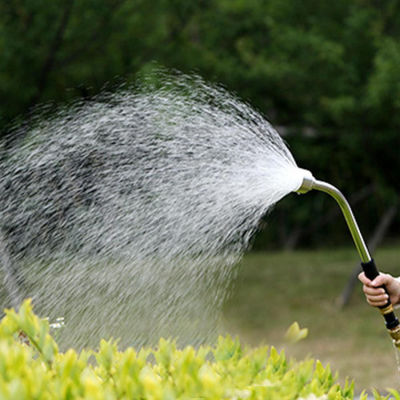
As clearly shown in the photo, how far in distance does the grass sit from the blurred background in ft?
0.10

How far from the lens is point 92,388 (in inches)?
63.0

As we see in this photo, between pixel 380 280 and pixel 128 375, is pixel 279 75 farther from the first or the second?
pixel 128 375

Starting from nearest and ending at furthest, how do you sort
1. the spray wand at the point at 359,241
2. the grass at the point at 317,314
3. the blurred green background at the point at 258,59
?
the spray wand at the point at 359,241 < the blurred green background at the point at 258,59 < the grass at the point at 317,314

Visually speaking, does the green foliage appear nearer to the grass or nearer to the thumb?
the thumb

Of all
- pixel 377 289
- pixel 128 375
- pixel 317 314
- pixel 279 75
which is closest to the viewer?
pixel 128 375

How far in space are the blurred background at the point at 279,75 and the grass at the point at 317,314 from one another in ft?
0.10

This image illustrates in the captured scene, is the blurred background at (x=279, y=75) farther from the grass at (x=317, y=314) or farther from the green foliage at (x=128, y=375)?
the green foliage at (x=128, y=375)

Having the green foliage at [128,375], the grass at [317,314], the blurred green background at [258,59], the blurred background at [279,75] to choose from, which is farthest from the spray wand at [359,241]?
the blurred green background at [258,59]

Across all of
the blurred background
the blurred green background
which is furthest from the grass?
the blurred green background

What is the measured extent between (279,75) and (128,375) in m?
7.77

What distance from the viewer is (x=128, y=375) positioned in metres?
1.86

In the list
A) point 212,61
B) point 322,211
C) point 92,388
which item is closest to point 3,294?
point 92,388

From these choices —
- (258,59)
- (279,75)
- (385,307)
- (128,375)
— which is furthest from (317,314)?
(128,375)

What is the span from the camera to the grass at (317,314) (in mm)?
7918
